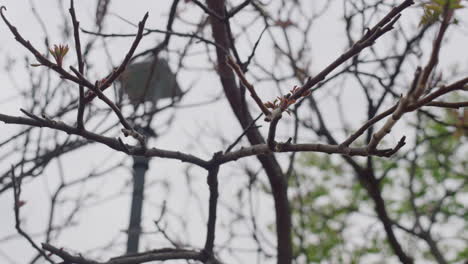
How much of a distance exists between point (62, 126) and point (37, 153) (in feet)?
7.44

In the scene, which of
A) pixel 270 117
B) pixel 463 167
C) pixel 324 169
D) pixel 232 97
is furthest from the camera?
pixel 324 169

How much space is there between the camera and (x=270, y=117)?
0.98m

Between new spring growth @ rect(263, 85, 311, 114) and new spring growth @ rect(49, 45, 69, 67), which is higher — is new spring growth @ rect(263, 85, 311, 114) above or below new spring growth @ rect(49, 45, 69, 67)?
below

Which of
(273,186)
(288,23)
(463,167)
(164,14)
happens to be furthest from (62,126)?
(463,167)

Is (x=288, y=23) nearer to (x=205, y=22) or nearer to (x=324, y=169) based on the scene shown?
(x=205, y=22)

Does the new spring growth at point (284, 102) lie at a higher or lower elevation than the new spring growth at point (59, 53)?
lower

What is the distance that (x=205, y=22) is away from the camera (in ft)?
11.2

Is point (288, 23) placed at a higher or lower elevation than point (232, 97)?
higher

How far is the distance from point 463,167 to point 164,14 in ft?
25.0

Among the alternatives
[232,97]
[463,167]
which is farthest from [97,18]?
[463,167]

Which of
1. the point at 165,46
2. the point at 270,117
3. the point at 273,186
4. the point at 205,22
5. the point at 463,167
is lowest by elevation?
the point at 270,117

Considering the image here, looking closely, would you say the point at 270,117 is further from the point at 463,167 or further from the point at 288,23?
the point at 463,167

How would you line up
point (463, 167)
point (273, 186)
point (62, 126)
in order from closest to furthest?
point (62, 126) → point (273, 186) → point (463, 167)

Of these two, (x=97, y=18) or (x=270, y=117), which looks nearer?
(x=270, y=117)
